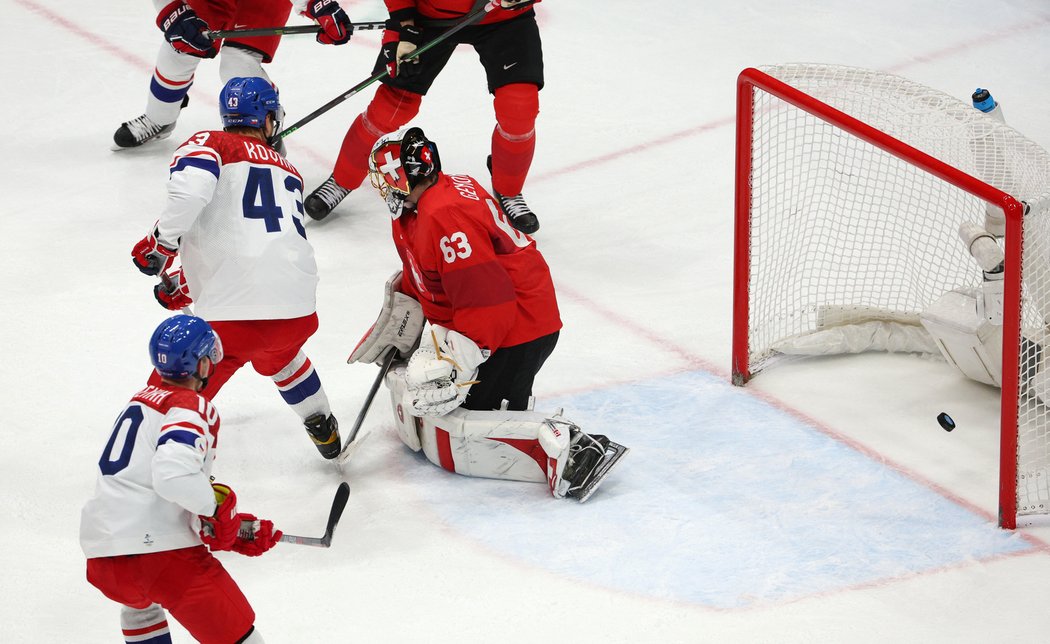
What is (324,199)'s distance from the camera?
15.3 ft

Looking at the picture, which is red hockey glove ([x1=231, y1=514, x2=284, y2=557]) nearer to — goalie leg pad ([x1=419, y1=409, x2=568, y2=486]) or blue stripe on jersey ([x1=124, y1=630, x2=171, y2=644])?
blue stripe on jersey ([x1=124, y1=630, x2=171, y2=644])

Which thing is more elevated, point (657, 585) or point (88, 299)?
point (657, 585)

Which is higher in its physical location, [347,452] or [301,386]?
[301,386]

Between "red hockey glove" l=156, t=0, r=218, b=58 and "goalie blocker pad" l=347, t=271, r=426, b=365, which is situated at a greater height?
"red hockey glove" l=156, t=0, r=218, b=58

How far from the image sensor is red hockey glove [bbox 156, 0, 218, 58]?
15.0 ft

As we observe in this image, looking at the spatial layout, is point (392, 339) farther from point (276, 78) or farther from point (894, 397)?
point (276, 78)

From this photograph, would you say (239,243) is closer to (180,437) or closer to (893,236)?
(180,437)

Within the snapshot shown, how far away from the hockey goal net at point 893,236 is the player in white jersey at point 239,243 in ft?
4.12

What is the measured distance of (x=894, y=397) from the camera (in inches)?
142

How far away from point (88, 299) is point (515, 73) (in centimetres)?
155

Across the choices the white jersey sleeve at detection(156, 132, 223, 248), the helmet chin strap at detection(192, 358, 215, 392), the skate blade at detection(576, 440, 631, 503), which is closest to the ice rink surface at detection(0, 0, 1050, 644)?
the skate blade at detection(576, 440, 631, 503)

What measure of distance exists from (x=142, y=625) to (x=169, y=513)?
246 mm

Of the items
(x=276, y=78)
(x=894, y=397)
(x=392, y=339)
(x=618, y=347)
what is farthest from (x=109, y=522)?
(x=276, y=78)

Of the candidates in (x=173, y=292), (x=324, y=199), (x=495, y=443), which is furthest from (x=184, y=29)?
(x=495, y=443)
